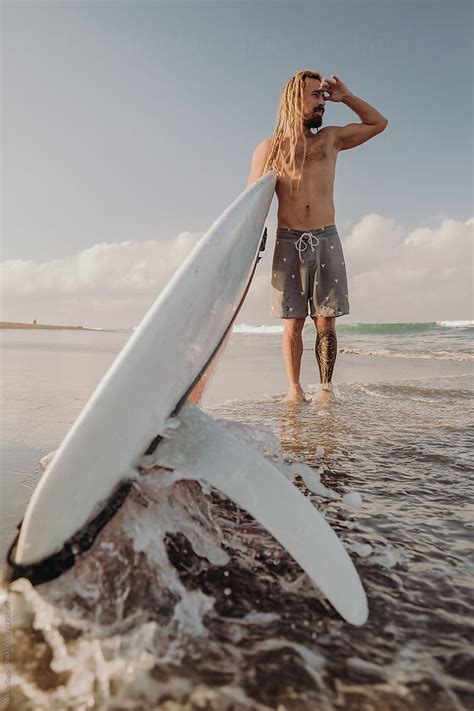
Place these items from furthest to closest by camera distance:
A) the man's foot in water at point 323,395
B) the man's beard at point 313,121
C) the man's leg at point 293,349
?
the man's leg at point 293,349 → the man's foot in water at point 323,395 → the man's beard at point 313,121

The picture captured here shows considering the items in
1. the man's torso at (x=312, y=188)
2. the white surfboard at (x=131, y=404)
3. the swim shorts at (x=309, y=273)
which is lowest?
the white surfboard at (x=131, y=404)

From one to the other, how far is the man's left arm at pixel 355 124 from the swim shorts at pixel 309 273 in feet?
2.47

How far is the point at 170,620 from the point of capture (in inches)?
45.8

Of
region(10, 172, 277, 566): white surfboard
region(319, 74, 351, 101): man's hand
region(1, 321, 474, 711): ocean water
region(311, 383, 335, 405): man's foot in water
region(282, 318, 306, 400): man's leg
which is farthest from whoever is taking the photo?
region(282, 318, 306, 400): man's leg

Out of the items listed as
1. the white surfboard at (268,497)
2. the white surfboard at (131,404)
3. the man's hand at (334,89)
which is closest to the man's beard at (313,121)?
the man's hand at (334,89)

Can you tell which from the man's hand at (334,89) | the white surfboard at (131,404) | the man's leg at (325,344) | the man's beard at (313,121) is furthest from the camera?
the man's leg at (325,344)

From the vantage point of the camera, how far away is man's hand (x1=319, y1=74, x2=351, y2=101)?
4.10 m

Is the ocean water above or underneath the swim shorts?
underneath

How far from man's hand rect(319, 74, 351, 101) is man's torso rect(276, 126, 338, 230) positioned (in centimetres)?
26

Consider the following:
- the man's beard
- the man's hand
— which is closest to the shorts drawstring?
the man's beard

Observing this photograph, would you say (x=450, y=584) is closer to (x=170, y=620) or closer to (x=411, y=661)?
(x=411, y=661)

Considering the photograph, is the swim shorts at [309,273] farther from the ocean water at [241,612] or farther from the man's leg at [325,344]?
the ocean water at [241,612]

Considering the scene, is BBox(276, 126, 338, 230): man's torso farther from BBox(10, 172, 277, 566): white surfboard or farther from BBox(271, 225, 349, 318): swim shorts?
BBox(10, 172, 277, 566): white surfboard

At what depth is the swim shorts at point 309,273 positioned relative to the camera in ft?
14.4
